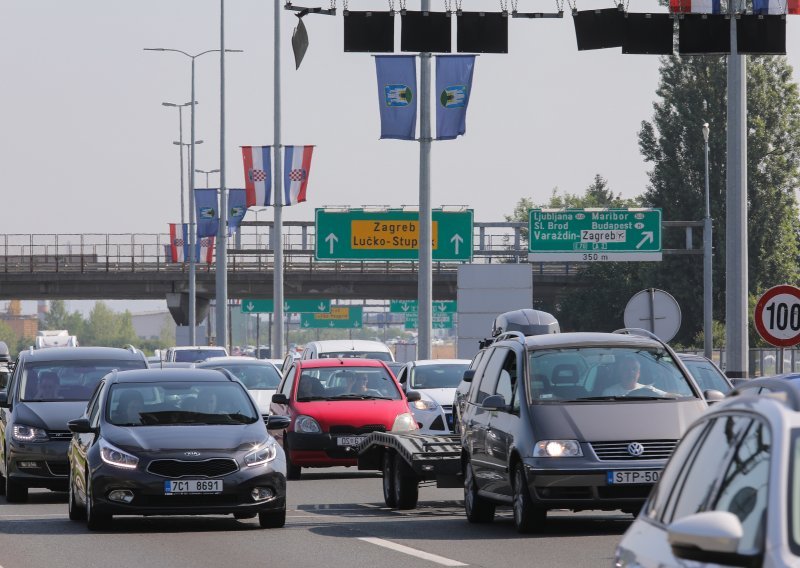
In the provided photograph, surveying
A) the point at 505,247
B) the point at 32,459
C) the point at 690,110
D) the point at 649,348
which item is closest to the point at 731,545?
the point at 649,348

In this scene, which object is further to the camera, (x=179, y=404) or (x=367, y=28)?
(x=367, y=28)

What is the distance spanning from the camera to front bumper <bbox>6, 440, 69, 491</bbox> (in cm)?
2011

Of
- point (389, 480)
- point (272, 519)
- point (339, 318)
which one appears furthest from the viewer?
point (339, 318)

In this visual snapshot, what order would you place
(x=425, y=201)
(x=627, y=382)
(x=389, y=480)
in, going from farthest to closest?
Result: (x=425, y=201), (x=389, y=480), (x=627, y=382)

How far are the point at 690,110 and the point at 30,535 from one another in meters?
78.6

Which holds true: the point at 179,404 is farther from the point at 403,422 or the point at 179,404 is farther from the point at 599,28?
the point at 599,28

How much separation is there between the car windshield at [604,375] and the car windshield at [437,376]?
42.3ft

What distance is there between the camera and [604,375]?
1595cm

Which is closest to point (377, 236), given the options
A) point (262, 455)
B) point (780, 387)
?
point (262, 455)

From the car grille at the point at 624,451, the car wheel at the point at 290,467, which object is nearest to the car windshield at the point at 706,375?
the car wheel at the point at 290,467

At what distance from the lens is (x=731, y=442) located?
588 cm

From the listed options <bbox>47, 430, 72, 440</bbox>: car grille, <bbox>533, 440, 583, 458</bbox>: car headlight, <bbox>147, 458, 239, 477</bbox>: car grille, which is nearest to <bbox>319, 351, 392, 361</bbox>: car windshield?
<bbox>47, 430, 72, 440</bbox>: car grille

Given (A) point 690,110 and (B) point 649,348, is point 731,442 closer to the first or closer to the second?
(B) point 649,348

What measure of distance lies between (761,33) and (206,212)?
44.0m
